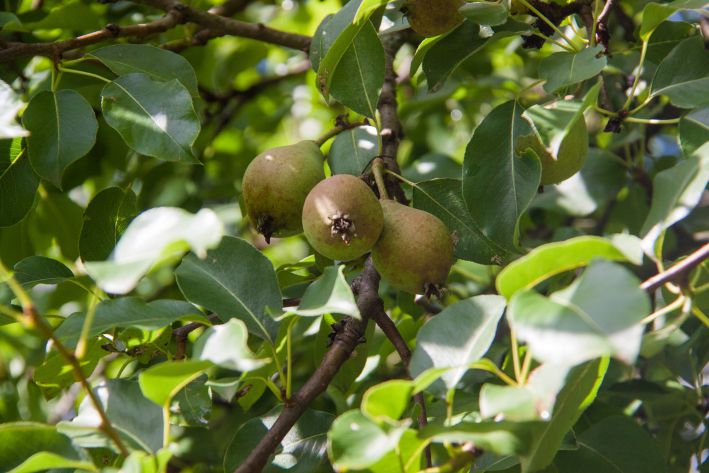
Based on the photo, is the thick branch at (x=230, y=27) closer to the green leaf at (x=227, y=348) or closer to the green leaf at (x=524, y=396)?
the green leaf at (x=227, y=348)

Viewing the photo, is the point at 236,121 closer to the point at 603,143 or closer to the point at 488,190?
the point at 603,143

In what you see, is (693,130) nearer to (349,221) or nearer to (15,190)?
(349,221)

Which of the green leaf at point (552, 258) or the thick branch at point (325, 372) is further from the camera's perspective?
the thick branch at point (325, 372)

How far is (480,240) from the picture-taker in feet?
4.50

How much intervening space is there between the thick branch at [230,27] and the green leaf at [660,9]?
35.8 inches

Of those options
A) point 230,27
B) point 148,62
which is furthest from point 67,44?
point 230,27

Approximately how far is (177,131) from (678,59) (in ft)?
3.09

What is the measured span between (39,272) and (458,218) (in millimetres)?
761

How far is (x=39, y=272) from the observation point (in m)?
1.37

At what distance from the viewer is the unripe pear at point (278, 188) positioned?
4.38 feet

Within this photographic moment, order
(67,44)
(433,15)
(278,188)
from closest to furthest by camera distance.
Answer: (278,188), (433,15), (67,44)

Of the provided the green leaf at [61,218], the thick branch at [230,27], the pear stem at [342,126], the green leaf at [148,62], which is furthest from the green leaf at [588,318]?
the green leaf at [61,218]

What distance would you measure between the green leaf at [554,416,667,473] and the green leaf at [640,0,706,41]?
72cm

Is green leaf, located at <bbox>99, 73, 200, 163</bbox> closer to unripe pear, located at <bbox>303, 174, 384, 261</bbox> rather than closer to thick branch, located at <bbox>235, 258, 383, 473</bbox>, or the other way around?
unripe pear, located at <bbox>303, 174, 384, 261</bbox>
